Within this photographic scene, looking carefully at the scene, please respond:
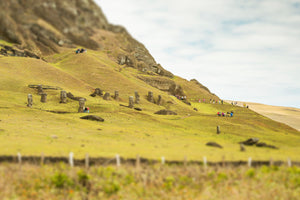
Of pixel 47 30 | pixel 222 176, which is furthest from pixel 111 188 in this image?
pixel 47 30

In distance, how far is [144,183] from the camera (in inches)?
928

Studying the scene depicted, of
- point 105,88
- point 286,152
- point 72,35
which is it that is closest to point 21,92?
point 105,88

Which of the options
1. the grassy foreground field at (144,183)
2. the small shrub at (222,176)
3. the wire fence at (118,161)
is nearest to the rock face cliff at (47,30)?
the wire fence at (118,161)

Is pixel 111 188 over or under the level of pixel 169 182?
under

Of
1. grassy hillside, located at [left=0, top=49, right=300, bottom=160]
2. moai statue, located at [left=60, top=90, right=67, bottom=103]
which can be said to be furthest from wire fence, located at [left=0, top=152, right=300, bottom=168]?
moai statue, located at [left=60, top=90, right=67, bottom=103]

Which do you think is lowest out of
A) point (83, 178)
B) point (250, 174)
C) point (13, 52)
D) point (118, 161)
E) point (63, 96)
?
point (83, 178)

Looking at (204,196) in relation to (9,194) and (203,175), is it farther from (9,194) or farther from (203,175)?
(9,194)

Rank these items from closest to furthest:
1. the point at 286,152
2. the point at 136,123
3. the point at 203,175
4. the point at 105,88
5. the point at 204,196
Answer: the point at 204,196, the point at 203,175, the point at 286,152, the point at 136,123, the point at 105,88

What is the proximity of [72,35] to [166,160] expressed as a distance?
6938 inches

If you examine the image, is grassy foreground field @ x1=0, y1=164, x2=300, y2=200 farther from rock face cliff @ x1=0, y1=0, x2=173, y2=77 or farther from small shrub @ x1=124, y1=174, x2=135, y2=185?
rock face cliff @ x1=0, y1=0, x2=173, y2=77

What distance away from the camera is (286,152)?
32719 millimetres

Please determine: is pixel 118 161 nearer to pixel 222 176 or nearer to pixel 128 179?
pixel 128 179

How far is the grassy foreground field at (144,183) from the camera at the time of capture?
2280 centimetres

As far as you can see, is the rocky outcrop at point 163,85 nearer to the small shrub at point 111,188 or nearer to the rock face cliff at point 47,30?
the rock face cliff at point 47,30
